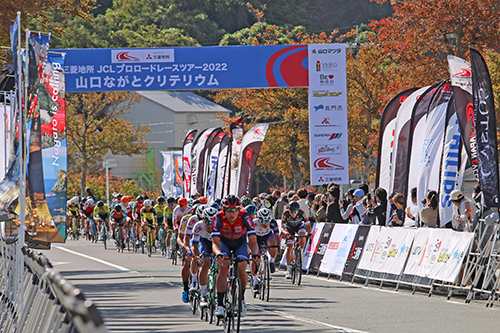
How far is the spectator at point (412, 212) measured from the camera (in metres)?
15.4

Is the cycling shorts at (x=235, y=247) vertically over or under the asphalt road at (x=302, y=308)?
over

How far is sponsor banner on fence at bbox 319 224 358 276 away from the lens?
1634cm

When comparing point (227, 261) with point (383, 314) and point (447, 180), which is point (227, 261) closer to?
point (383, 314)

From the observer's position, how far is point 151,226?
958 inches

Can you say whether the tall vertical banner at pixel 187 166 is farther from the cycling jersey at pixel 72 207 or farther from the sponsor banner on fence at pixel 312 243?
the sponsor banner on fence at pixel 312 243

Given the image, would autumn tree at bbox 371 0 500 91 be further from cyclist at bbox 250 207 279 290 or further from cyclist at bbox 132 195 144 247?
cyclist at bbox 250 207 279 290

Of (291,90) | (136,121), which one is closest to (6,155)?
(291,90)

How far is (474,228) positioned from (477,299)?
1.15 meters

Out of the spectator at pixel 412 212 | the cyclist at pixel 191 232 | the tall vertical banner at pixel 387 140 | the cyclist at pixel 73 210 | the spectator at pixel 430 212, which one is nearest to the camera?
the cyclist at pixel 191 232

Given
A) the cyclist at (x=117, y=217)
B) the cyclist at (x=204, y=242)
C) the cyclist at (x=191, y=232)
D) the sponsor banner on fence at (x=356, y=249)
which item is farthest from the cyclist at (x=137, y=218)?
the cyclist at (x=204, y=242)

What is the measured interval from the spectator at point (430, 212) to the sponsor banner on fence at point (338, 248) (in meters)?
2.13

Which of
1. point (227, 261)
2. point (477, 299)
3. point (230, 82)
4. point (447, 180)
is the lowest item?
point (477, 299)

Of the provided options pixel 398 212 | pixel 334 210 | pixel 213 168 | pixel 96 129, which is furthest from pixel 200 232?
pixel 96 129

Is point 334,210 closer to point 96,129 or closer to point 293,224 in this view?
point 293,224
